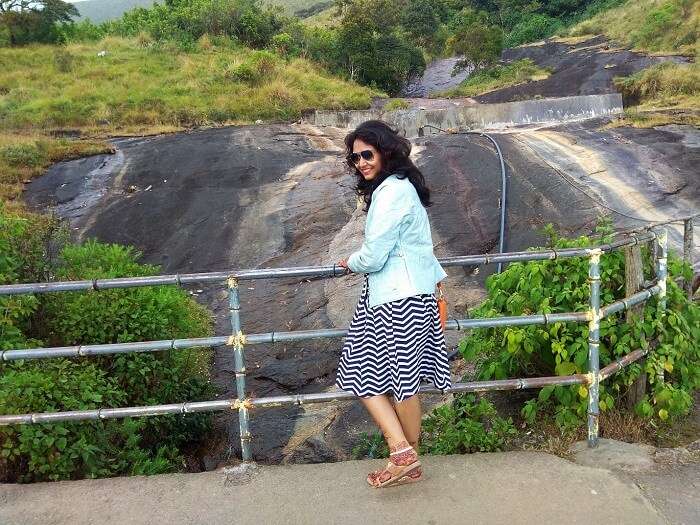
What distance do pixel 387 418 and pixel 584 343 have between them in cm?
119

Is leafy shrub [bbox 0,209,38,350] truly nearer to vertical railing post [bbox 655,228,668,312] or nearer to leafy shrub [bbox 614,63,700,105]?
vertical railing post [bbox 655,228,668,312]

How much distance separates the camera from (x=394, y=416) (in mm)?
2912

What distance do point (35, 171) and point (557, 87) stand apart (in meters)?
18.2

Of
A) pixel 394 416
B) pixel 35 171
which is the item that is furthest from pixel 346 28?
pixel 394 416

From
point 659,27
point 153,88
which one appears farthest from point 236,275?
point 659,27

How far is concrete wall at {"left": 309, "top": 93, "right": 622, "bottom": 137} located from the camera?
1936 centimetres

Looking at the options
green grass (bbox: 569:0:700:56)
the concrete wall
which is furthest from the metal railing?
green grass (bbox: 569:0:700:56)

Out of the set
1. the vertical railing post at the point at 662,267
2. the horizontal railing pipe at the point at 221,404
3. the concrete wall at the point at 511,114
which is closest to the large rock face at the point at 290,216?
the horizontal railing pipe at the point at 221,404

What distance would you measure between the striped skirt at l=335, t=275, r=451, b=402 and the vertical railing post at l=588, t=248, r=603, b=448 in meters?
0.76

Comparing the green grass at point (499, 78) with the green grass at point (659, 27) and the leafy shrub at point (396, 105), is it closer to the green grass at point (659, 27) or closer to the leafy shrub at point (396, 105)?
the green grass at point (659, 27)

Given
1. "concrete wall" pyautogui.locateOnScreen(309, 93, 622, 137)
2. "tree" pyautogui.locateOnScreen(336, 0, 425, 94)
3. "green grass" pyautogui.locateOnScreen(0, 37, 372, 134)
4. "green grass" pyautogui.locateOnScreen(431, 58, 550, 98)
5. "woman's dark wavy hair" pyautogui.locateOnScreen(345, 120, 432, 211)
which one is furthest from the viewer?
"tree" pyautogui.locateOnScreen(336, 0, 425, 94)

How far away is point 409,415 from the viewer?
2953mm

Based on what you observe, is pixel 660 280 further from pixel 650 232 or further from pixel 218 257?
pixel 218 257

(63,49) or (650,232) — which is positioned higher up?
(63,49)
